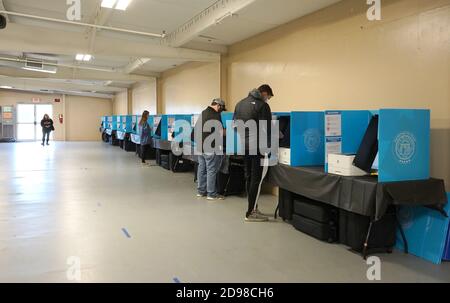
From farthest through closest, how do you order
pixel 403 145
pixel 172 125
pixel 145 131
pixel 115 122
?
pixel 115 122, pixel 145 131, pixel 172 125, pixel 403 145

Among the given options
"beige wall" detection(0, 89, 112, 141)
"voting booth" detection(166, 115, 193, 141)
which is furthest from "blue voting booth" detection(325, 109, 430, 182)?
"beige wall" detection(0, 89, 112, 141)

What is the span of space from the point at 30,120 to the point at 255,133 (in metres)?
17.8

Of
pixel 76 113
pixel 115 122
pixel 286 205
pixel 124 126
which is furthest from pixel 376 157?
pixel 76 113

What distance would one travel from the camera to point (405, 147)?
2969 millimetres

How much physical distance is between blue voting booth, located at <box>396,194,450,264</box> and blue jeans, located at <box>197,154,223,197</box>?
2.56 m

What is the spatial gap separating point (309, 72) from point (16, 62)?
8.47 metres

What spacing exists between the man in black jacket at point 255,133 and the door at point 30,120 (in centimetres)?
1738

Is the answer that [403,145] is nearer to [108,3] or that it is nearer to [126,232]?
[126,232]

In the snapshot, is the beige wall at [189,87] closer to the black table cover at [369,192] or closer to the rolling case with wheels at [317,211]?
the rolling case with wheels at [317,211]

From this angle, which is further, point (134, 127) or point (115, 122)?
point (115, 122)

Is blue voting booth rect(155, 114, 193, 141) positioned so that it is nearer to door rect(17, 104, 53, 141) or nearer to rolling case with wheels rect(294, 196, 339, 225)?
rolling case with wheels rect(294, 196, 339, 225)

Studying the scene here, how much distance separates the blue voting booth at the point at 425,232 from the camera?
9.77ft

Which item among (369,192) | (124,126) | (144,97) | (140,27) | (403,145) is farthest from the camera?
(144,97)

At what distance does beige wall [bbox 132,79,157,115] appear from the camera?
1228 centimetres
